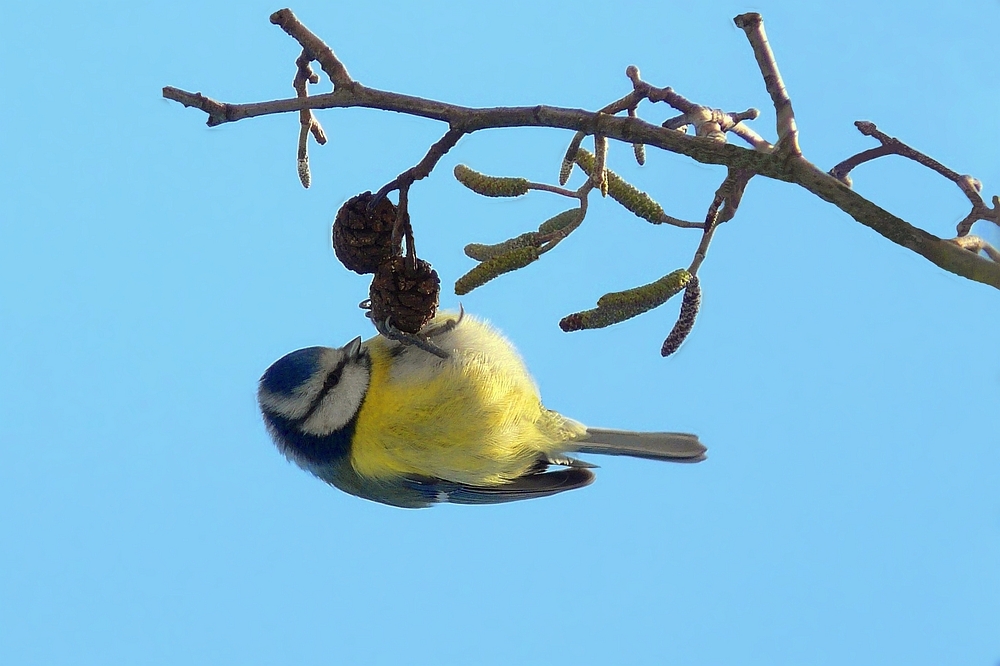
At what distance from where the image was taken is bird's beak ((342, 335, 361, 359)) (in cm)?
195

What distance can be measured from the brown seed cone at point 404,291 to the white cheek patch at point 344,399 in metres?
0.34

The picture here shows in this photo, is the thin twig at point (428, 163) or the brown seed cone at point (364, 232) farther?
the brown seed cone at point (364, 232)

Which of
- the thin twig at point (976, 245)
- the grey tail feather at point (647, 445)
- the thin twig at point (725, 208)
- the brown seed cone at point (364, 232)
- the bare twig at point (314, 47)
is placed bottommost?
the thin twig at point (976, 245)

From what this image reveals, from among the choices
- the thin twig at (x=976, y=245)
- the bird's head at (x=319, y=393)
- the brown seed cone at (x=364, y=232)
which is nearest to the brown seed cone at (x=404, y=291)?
the brown seed cone at (x=364, y=232)

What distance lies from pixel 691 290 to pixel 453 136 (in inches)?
15.9

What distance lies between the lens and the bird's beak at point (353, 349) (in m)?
1.95

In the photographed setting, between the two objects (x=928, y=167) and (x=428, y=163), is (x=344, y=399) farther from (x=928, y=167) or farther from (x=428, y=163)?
(x=928, y=167)

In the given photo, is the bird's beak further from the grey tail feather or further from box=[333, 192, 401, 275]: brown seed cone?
the grey tail feather

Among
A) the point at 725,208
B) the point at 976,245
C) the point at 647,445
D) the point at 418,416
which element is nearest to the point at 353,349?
the point at 418,416

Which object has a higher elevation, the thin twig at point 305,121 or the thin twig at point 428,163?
the thin twig at point 305,121

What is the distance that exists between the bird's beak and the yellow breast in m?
0.03

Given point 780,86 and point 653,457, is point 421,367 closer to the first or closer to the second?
point 653,457

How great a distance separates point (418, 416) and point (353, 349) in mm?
239

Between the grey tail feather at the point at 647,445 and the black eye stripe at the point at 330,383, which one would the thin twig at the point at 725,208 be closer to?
the black eye stripe at the point at 330,383
